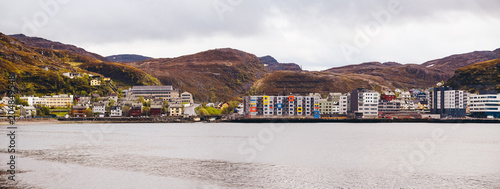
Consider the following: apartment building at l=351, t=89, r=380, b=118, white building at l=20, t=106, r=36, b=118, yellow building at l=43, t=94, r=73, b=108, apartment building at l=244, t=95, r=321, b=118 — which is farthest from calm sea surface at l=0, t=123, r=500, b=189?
yellow building at l=43, t=94, r=73, b=108

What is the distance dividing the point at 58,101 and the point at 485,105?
145740mm

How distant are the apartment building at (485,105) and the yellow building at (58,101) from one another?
13964cm

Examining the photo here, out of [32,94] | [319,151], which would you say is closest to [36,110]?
[32,94]

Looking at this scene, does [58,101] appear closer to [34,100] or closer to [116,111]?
[34,100]

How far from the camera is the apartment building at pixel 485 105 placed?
160375 millimetres

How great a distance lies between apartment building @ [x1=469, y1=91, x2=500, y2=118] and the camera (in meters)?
160

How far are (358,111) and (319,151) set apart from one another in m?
114

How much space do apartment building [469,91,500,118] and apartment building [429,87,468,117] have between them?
3636mm

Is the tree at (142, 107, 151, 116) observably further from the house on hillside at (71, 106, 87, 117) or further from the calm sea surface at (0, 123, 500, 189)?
the calm sea surface at (0, 123, 500, 189)

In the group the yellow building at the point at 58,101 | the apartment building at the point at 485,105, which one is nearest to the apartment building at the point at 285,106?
the apartment building at the point at 485,105

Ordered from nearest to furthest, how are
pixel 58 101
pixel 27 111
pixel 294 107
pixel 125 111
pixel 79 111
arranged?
pixel 27 111 → pixel 79 111 → pixel 125 111 → pixel 294 107 → pixel 58 101

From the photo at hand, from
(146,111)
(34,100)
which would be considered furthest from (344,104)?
(34,100)

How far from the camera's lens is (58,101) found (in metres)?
170

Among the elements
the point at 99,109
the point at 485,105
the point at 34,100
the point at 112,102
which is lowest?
the point at 99,109
